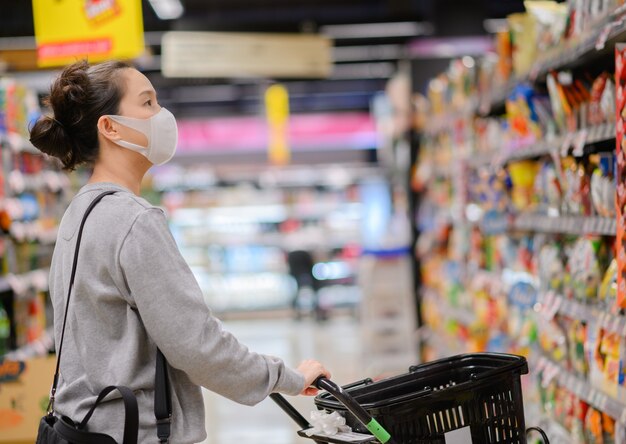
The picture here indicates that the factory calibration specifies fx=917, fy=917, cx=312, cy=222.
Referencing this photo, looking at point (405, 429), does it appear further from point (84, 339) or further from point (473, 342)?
point (473, 342)

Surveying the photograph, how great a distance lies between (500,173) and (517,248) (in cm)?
43

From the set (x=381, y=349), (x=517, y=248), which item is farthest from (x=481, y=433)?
(x=381, y=349)

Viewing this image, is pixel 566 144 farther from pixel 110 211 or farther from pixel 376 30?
pixel 376 30

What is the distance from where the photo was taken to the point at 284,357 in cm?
1037

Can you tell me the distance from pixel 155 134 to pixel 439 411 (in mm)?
999

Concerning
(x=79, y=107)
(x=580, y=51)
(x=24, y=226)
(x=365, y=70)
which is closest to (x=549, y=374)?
(x=580, y=51)

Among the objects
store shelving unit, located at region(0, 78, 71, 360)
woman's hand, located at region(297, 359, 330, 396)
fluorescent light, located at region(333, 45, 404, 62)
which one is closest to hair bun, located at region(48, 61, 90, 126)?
woman's hand, located at region(297, 359, 330, 396)

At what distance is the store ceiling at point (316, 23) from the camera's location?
34.0 ft

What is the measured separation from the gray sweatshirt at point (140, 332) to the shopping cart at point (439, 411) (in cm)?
21

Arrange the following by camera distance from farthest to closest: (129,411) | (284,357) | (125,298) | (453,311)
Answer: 1. (284,357)
2. (453,311)
3. (125,298)
4. (129,411)

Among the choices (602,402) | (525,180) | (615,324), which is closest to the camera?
(615,324)

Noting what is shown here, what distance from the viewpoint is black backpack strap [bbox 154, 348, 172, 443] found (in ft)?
7.00

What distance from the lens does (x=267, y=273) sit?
16.1 metres

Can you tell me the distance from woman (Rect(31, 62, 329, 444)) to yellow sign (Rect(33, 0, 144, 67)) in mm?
3789
